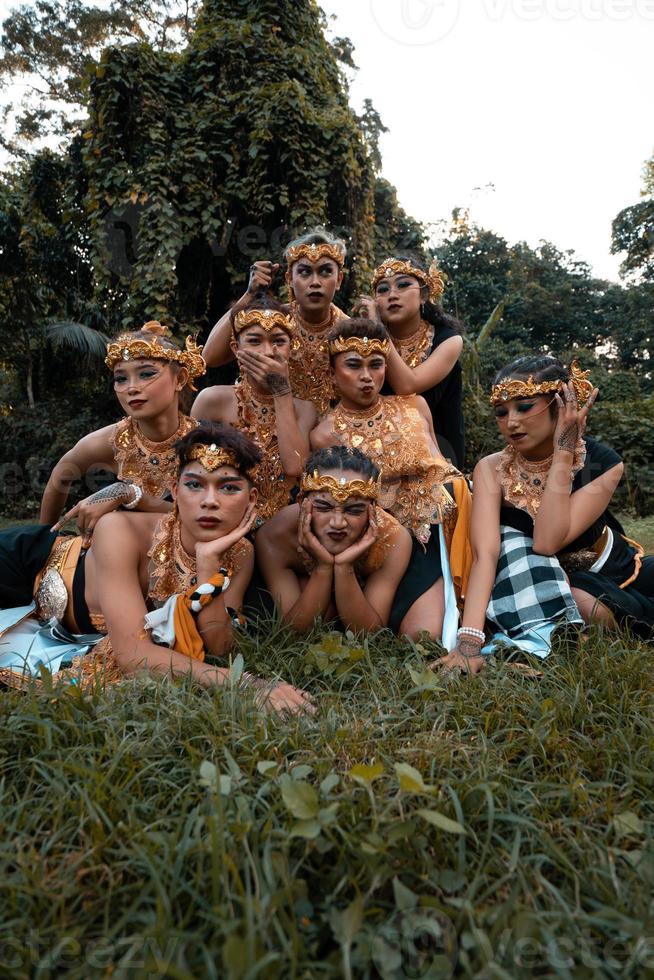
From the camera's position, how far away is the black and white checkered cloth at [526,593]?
3.01 metres

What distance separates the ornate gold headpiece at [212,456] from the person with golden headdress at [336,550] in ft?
1.24

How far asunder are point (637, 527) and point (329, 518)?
7.59 meters

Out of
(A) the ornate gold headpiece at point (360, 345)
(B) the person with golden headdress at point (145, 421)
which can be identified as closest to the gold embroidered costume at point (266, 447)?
(B) the person with golden headdress at point (145, 421)

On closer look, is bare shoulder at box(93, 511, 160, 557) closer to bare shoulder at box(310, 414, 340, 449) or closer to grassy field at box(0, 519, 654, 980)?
grassy field at box(0, 519, 654, 980)

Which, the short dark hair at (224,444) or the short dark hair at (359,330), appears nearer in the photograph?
the short dark hair at (224,444)

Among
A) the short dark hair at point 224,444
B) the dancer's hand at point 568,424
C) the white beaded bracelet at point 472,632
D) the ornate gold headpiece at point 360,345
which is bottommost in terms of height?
the white beaded bracelet at point 472,632

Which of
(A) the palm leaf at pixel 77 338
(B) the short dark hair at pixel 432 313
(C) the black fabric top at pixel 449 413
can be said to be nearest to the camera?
(B) the short dark hair at pixel 432 313

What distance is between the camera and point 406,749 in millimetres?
2006

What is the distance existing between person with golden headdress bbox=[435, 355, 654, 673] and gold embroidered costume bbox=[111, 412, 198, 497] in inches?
61.7

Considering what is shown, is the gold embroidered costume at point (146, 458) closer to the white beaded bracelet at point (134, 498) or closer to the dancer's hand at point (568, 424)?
the white beaded bracelet at point (134, 498)

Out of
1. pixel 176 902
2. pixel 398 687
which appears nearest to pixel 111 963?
pixel 176 902

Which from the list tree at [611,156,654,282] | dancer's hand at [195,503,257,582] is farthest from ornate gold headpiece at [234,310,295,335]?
tree at [611,156,654,282]

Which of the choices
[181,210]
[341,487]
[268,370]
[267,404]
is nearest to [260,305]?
[268,370]

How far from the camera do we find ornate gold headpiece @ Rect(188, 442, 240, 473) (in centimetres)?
275
